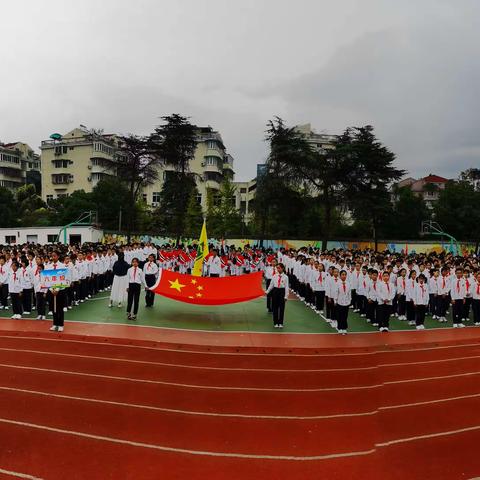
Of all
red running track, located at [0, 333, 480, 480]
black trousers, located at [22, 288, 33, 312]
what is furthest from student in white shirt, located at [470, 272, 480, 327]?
black trousers, located at [22, 288, 33, 312]

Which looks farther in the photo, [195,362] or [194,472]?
[195,362]

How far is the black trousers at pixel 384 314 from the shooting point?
1147 centimetres

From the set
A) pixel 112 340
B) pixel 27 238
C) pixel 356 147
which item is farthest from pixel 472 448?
pixel 27 238

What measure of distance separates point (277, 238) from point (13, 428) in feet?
100

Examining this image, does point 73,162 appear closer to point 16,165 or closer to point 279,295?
point 16,165

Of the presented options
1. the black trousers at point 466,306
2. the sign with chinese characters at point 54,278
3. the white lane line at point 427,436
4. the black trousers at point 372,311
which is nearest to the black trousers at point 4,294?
the sign with chinese characters at point 54,278

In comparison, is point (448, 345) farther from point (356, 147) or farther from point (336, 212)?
point (336, 212)

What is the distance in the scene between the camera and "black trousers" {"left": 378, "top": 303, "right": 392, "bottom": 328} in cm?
1147

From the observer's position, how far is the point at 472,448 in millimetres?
5395

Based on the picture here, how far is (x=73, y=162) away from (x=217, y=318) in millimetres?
50018

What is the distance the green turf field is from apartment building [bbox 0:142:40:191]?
2195 inches

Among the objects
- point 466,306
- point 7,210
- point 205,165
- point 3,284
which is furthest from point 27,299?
point 205,165

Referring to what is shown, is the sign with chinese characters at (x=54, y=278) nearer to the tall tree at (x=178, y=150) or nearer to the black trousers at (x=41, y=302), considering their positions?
the black trousers at (x=41, y=302)

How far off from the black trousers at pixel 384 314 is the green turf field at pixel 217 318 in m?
0.32
